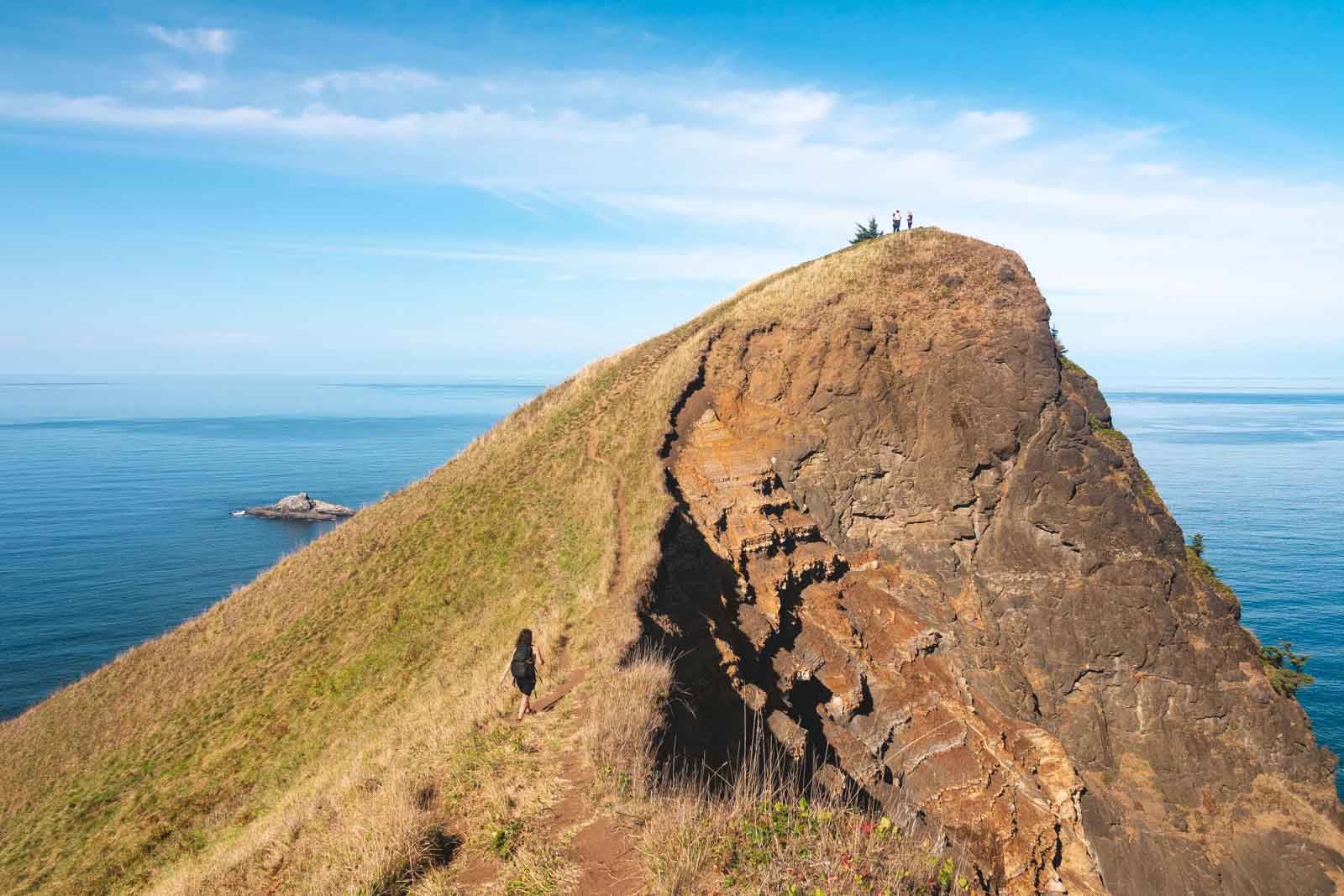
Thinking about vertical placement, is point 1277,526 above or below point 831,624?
below

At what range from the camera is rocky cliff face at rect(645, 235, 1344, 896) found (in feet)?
78.5

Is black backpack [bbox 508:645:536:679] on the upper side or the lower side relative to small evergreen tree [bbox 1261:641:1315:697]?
upper

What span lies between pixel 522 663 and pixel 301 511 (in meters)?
85.3

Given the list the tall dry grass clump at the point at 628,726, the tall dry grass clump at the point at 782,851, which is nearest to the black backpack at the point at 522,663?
the tall dry grass clump at the point at 628,726

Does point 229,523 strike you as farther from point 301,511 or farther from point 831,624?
point 831,624

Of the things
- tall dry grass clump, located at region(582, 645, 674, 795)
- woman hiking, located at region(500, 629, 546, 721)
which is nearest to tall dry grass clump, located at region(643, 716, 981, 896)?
tall dry grass clump, located at region(582, 645, 674, 795)

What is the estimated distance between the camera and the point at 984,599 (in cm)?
2803

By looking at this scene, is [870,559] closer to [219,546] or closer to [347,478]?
[219,546]

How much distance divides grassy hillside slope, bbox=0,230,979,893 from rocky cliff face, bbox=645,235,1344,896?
305 cm

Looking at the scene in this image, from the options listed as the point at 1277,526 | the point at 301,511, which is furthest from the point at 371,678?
the point at 1277,526

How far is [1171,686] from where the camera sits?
26.6 metres

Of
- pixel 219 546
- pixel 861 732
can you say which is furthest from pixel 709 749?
pixel 219 546

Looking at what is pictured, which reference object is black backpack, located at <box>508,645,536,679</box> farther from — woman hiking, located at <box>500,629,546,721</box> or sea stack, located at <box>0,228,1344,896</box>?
sea stack, located at <box>0,228,1344,896</box>

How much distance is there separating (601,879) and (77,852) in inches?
812
